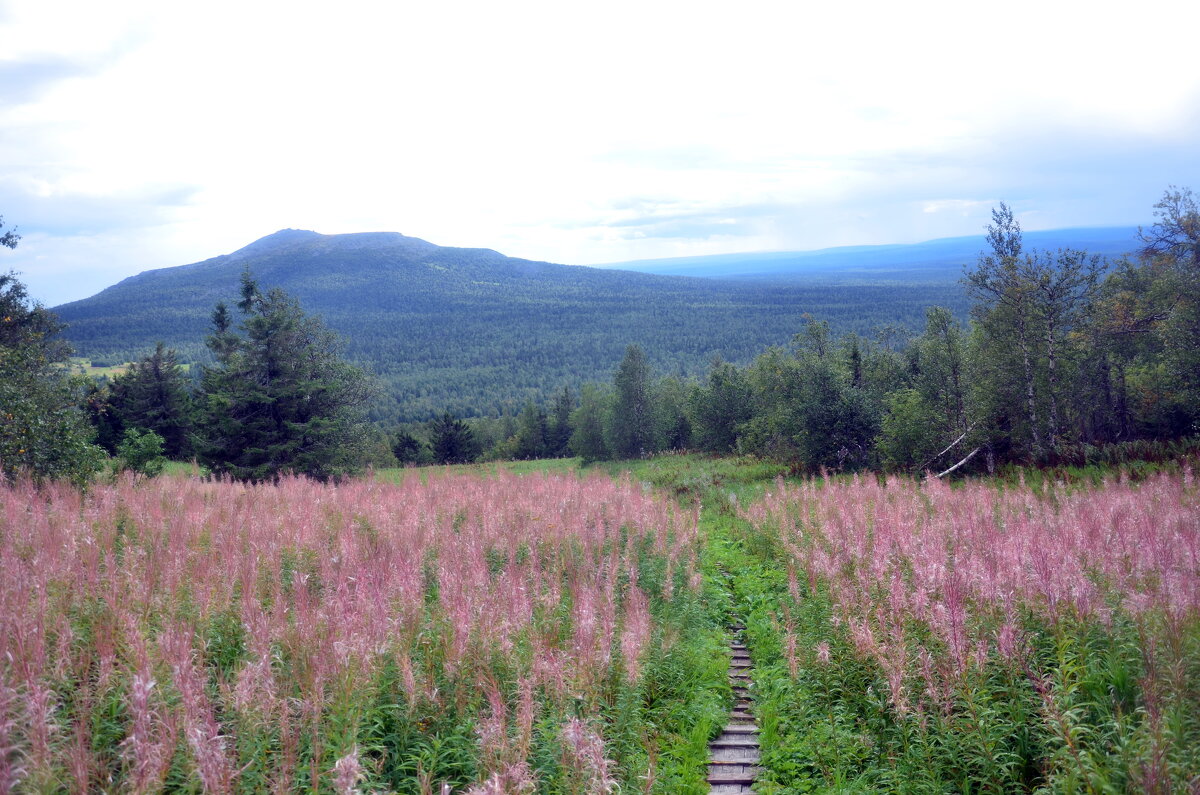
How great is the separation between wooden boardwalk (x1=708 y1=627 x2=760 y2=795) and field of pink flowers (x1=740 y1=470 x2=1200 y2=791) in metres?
0.37

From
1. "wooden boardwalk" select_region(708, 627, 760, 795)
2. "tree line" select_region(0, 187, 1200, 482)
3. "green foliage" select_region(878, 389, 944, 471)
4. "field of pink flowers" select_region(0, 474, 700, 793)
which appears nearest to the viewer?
"field of pink flowers" select_region(0, 474, 700, 793)

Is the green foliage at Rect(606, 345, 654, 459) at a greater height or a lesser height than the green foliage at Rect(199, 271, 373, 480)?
lesser

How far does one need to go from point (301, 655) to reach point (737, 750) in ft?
13.0

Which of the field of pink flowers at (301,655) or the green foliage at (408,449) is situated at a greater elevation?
the field of pink flowers at (301,655)

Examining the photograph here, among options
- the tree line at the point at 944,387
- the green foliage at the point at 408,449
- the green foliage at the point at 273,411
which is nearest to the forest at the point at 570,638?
the tree line at the point at 944,387

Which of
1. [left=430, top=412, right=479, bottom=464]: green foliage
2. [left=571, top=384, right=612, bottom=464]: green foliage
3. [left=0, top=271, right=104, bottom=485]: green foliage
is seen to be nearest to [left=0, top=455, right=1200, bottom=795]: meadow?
[left=0, top=271, right=104, bottom=485]: green foliage

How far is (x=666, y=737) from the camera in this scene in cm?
609

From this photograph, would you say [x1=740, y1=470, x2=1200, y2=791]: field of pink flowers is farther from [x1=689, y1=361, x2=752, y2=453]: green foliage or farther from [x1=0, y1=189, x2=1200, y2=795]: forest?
[x1=689, y1=361, x2=752, y2=453]: green foliage

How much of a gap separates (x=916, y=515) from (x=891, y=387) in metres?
30.4

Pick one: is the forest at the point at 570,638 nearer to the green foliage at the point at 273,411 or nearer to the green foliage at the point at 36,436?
the green foliage at the point at 36,436

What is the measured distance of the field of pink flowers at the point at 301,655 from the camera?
3.82m

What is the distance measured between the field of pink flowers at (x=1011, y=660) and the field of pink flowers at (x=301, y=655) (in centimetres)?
179

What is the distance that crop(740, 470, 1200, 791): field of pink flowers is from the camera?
4.50 metres

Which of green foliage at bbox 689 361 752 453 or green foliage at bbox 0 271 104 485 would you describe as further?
green foliage at bbox 689 361 752 453
